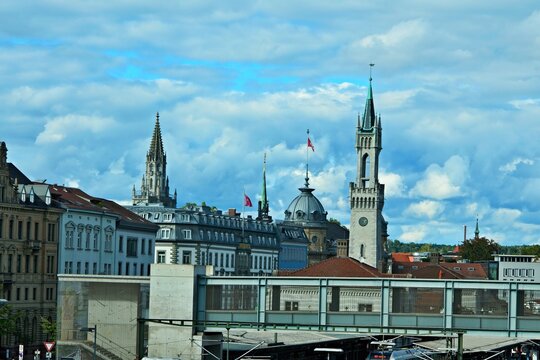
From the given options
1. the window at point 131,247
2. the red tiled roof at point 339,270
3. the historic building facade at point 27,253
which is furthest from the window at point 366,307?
the red tiled roof at point 339,270

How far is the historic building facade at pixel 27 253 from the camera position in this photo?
5497 inches

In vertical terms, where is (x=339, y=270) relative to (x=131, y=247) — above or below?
below

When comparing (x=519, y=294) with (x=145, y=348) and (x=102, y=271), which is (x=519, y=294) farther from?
(x=102, y=271)

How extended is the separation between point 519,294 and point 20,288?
74327mm

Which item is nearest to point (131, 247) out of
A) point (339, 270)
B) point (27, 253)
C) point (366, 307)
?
point (339, 270)

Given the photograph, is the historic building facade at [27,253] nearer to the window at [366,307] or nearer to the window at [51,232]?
the window at [51,232]

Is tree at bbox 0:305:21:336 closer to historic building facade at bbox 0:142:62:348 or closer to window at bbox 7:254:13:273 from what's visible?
historic building facade at bbox 0:142:62:348

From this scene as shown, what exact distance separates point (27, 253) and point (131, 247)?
107ft

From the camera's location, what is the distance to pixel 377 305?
79.9 meters

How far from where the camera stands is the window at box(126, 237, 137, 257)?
6895 inches

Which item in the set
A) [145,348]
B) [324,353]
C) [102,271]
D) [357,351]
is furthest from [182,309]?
[102,271]

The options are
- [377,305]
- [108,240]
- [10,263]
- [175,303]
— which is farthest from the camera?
[108,240]

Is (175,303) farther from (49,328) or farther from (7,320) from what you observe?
(49,328)

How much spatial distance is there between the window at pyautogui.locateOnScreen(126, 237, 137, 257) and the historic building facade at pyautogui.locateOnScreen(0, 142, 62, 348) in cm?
2457
